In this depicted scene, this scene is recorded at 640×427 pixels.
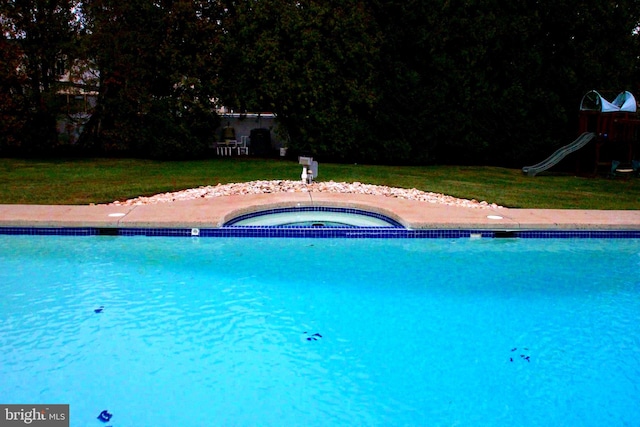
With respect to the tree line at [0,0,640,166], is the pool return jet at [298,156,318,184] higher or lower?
lower

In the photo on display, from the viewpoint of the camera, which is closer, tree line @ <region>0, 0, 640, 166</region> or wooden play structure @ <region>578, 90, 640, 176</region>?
wooden play structure @ <region>578, 90, 640, 176</region>

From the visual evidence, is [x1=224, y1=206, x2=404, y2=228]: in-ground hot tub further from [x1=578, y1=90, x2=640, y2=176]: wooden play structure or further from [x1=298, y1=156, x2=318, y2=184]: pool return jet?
[x1=578, y1=90, x2=640, y2=176]: wooden play structure

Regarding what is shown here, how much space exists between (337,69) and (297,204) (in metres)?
8.36

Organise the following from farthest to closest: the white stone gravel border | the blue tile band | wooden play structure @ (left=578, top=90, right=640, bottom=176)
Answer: wooden play structure @ (left=578, top=90, right=640, bottom=176) → the white stone gravel border → the blue tile band

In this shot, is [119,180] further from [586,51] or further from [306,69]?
[586,51]

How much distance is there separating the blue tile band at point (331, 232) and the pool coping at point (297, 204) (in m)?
0.05

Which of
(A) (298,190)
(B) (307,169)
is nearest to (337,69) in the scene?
(B) (307,169)

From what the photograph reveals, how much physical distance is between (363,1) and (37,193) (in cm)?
1072

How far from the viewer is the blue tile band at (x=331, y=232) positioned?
7.60 m

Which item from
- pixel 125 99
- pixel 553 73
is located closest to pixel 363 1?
pixel 553 73

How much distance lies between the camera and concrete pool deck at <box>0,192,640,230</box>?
7.65 meters

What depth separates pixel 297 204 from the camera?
910 cm

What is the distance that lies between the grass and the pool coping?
3.49ft

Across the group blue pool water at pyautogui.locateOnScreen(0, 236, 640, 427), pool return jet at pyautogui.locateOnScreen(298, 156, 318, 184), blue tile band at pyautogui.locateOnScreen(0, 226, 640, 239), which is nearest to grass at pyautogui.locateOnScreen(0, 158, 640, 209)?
pool return jet at pyautogui.locateOnScreen(298, 156, 318, 184)
